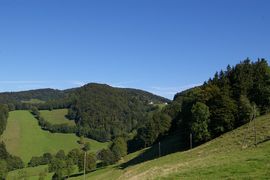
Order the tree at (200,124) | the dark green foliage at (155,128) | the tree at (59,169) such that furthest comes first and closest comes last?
the dark green foliage at (155,128) → the tree at (59,169) → the tree at (200,124)

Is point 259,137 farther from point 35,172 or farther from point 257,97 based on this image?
point 35,172

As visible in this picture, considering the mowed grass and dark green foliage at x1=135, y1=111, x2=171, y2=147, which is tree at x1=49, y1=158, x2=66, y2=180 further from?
dark green foliage at x1=135, y1=111, x2=171, y2=147

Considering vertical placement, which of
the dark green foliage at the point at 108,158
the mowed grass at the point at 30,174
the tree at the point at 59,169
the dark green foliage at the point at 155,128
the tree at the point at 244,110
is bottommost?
the mowed grass at the point at 30,174

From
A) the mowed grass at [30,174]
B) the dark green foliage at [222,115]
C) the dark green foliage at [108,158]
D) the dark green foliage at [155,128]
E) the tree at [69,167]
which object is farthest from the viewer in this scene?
the mowed grass at [30,174]

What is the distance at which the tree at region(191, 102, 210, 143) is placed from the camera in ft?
293

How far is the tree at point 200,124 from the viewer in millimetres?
89375

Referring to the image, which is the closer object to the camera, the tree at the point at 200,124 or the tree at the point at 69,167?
the tree at the point at 200,124

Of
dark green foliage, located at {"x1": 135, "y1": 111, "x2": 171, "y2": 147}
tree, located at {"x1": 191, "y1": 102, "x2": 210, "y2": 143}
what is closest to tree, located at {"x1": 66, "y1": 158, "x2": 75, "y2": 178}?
dark green foliage, located at {"x1": 135, "y1": 111, "x2": 171, "y2": 147}

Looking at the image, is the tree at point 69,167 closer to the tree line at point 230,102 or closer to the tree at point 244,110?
the tree line at point 230,102

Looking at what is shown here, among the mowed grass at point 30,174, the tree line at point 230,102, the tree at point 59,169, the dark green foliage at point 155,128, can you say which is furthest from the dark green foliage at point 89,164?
the tree line at point 230,102

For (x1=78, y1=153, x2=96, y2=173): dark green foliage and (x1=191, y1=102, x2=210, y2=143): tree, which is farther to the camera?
(x1=78, y1=153, x2=96, y2=173): dark green foliage

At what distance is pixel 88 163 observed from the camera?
146250mm

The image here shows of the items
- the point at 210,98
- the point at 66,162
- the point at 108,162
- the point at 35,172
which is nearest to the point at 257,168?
the point at 210,98

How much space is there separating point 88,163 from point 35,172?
3710cm
